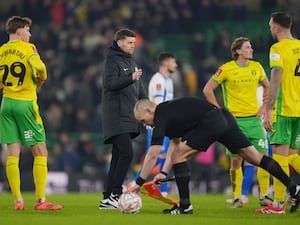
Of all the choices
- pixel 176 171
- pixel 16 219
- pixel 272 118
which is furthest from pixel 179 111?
pixel 16 219

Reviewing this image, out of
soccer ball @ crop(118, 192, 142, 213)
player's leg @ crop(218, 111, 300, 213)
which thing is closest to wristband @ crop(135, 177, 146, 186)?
soccer ball @ crop(118, 192, 142, 213)

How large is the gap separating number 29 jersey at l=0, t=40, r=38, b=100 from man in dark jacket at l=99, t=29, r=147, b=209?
3.53ft

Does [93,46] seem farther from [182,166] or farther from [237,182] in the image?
[182,166]

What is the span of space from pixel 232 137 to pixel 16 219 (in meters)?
2.83

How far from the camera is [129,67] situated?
12.0m

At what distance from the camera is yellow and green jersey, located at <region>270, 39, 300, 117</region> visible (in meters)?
11.1

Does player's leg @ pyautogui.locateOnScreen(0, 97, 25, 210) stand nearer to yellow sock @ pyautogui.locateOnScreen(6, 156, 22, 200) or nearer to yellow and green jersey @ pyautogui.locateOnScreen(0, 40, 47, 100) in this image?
yellow sock @ pyautogui.locateOnScreen(6, 156, 22, 200)

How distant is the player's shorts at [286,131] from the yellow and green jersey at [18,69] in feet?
10.1

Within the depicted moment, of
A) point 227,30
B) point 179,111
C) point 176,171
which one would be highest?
point 227,30

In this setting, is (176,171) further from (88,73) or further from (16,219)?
(88,73)

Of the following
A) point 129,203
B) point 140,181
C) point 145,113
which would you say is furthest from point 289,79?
point 129,203

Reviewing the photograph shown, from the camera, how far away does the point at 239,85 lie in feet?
42.0

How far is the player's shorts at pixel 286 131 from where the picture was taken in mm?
11203

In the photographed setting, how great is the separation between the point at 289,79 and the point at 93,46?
51.1 feet
